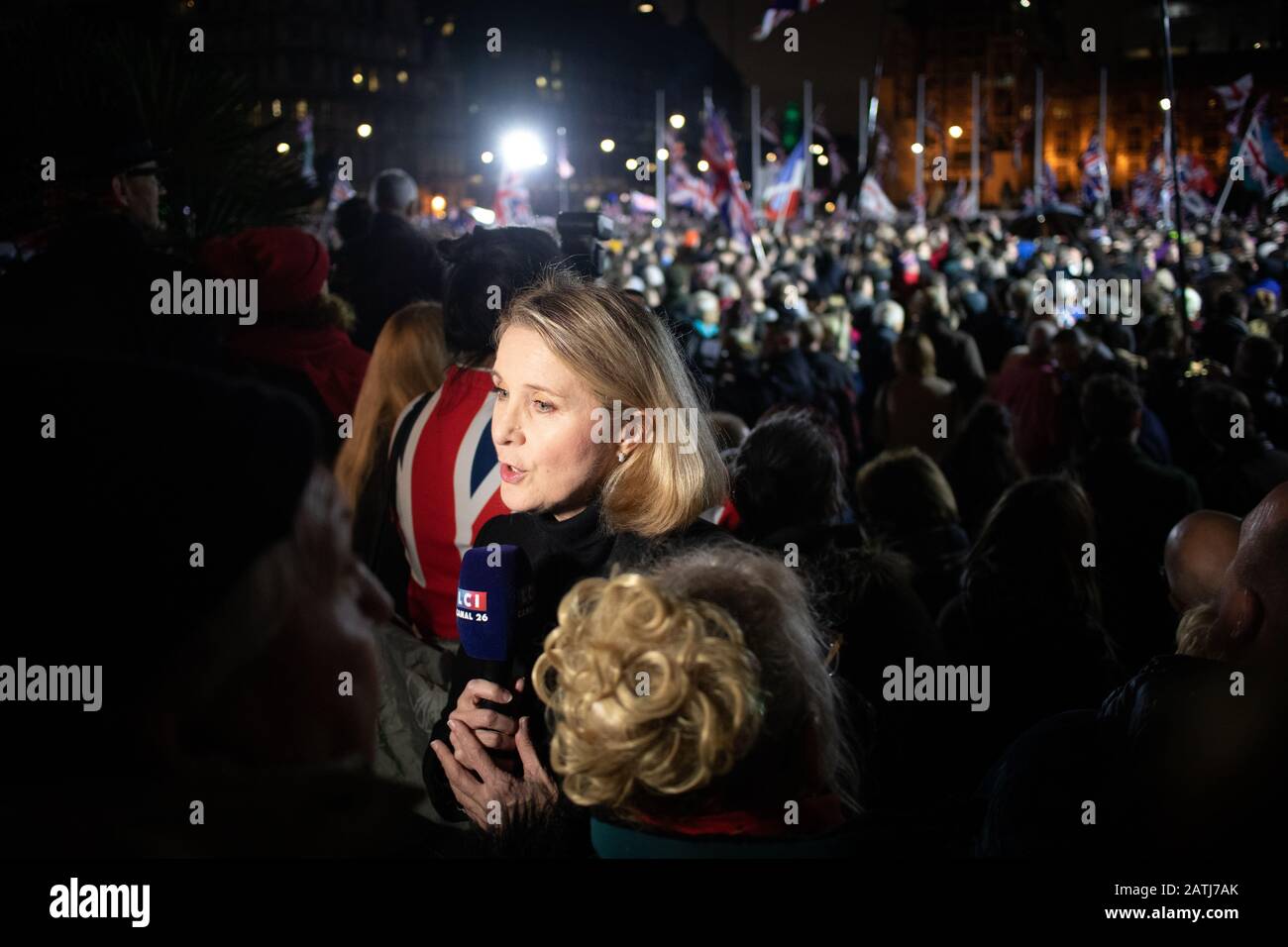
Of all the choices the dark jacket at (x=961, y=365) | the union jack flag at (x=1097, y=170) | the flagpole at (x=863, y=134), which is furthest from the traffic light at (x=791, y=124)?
the dark jacket at (x=961, y=365)

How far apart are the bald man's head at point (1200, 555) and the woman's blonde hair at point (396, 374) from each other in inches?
82.8

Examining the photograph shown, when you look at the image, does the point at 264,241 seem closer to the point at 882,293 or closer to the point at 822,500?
the point at 822,500

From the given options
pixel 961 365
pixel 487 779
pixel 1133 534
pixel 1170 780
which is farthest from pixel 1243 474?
pixel 487 779

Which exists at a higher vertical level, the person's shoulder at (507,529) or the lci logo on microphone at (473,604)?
the person's shoulder at (507,529)

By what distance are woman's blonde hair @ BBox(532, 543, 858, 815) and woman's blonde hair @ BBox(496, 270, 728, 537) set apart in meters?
0.61

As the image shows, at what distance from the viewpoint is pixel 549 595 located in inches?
92.7

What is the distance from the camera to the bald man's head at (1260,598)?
1972 millimetres

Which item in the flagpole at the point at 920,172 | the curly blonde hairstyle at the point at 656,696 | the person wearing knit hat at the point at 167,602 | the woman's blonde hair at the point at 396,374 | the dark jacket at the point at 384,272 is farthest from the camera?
the flagpole at the point at 920,172

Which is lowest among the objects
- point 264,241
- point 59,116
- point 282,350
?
point 282,350

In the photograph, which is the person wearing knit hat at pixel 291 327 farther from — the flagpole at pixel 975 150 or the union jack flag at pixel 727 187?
the flagpole at pixel 975 150

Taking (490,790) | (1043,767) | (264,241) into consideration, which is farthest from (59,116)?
(1043,767)

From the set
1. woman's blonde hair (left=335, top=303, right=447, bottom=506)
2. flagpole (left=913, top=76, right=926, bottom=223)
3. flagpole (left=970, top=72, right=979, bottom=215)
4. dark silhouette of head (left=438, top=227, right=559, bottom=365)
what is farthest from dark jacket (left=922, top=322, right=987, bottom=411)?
flagpole (left=970, top=72, right=979, bottom=215)
